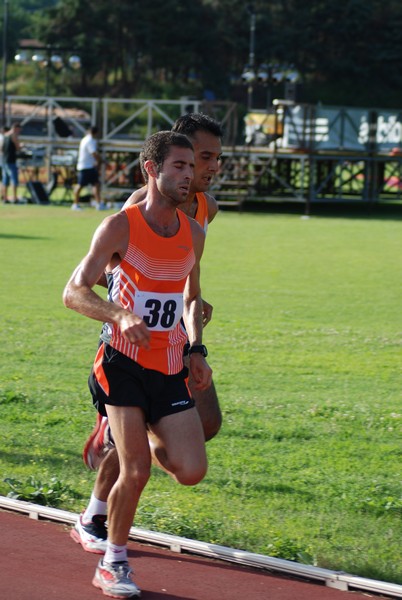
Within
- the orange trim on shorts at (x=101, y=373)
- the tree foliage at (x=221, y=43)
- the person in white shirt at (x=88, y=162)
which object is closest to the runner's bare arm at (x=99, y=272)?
the orange trim on shorts at (x=101, y=373)

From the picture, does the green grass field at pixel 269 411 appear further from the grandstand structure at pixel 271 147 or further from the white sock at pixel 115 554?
the grandstand structure at pixel 271 147

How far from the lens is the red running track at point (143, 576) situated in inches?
208

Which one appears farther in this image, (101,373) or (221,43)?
(221,43)

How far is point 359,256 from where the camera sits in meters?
21.6

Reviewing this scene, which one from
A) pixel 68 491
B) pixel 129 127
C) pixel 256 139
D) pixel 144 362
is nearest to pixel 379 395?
pixel 68 491

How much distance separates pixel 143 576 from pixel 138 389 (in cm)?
96

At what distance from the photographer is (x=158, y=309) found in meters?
5.39

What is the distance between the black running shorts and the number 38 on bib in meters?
0.21

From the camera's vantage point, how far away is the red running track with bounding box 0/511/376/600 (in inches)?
208

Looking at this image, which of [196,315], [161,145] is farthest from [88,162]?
[161,145]

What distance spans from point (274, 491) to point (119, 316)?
7.74ft

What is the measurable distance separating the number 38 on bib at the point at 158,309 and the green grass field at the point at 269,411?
4.44ft

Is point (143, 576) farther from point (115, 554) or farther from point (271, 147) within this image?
point (271, 147)

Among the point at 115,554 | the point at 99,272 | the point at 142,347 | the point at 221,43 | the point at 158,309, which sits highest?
the point at 221,43
